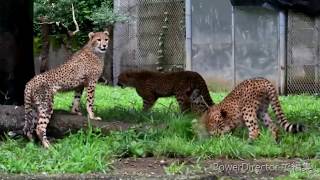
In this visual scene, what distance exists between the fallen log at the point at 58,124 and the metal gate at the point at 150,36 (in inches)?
385

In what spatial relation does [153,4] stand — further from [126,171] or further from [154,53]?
[126,171]

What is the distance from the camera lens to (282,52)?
15.6 meters

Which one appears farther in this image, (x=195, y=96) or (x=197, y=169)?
(x=195, y=96)

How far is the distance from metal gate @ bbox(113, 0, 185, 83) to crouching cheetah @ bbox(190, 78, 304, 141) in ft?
31.8

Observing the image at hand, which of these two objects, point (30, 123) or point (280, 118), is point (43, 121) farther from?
point (280, 118)

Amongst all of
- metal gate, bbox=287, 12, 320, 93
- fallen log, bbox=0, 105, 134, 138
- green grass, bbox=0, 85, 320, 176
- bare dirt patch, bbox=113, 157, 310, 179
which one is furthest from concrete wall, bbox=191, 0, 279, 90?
bare dirt patch, bbox=113, 157, 310, 179

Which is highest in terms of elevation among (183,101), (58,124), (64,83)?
(64,83)

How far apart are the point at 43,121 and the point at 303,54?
9.29 metres

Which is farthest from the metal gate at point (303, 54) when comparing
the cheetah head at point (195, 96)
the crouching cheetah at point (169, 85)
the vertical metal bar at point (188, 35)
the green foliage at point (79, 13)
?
the cheetah head at point (195, 96)

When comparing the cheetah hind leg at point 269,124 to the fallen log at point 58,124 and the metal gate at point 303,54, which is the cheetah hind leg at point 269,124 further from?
the metal gate at point 303,54

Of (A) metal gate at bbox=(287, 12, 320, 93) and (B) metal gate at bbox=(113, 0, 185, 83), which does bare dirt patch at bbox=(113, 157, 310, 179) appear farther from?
(B) metal gate at bbox=(113, 0, 185, 83)

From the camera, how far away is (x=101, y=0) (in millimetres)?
20516

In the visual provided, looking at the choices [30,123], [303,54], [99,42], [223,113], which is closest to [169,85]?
[99,42]

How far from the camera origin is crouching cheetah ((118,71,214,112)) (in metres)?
10.2
